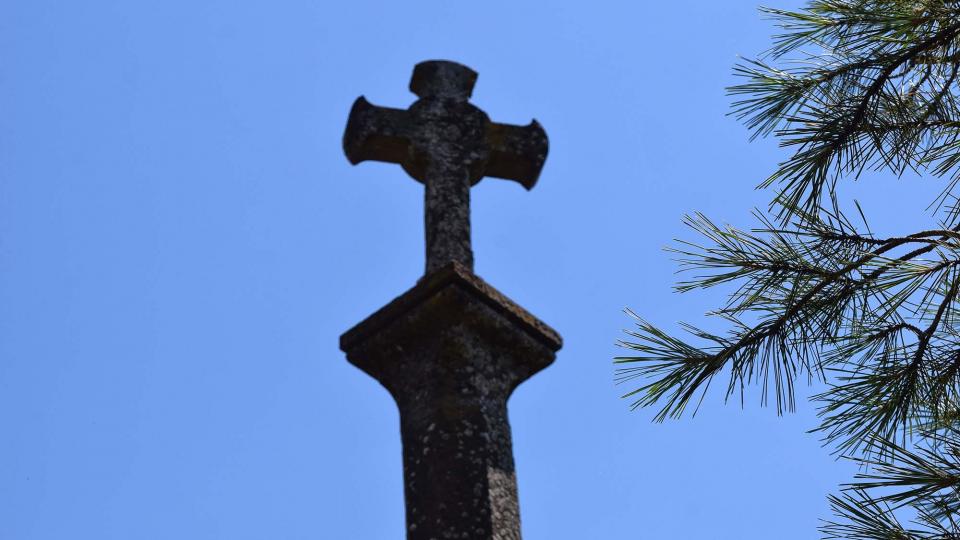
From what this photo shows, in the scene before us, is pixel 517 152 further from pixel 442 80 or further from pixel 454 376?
pixel 454 376

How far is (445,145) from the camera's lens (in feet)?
19.0

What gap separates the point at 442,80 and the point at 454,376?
55.7 inches

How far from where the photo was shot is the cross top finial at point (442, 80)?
19.7 ft

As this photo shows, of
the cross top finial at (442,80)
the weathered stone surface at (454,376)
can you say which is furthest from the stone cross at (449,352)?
the cross top finial at (442,80)

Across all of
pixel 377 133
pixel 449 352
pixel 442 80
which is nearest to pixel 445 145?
pixel 377 133

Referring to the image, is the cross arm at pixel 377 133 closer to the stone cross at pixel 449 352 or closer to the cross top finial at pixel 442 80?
the stone cross at pixel 449 352

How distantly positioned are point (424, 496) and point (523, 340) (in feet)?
2.20

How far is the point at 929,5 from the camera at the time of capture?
4.65 meters

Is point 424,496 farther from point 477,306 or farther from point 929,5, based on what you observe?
point 929,5

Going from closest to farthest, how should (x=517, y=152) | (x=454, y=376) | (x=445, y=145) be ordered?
(x=454, y=376)
(x=445, y=145)
(x=517, y=152)

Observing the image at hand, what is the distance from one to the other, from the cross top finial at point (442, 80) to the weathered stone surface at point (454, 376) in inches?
42.7

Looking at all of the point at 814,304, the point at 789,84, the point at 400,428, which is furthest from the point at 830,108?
the point at 400,428

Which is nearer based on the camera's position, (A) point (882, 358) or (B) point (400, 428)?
(A) point (882, 358)

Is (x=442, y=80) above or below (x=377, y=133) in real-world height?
above
